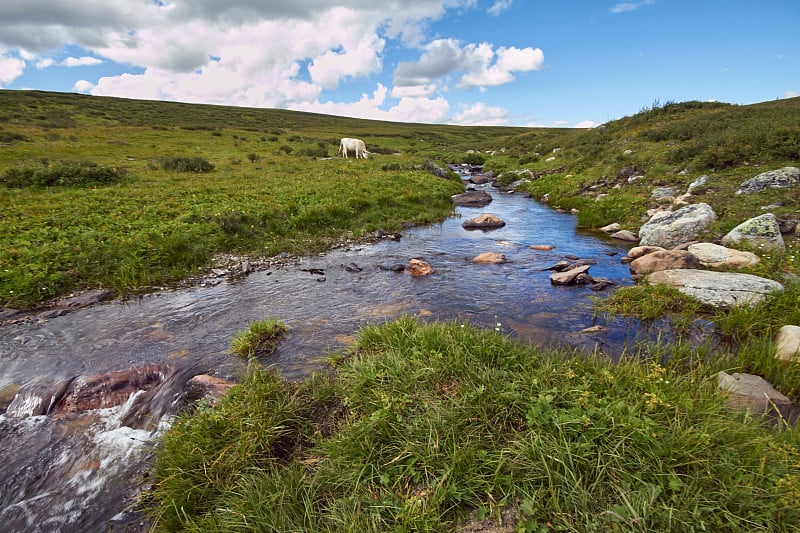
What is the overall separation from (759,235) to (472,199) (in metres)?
15.3

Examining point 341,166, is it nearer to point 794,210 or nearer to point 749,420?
point 794,210

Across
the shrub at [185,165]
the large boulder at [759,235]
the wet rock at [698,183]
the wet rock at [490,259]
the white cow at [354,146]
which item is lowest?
the wet rock at [490,259]

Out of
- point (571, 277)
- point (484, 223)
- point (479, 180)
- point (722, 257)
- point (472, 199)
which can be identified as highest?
point (479, 180)

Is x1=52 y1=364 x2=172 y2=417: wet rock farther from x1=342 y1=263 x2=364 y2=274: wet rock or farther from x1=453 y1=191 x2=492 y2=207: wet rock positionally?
x1=453 y1=191 x2=492 y2=207: wet rock

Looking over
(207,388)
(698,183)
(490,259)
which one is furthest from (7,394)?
(698,183)

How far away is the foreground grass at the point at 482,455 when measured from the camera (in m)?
3.10

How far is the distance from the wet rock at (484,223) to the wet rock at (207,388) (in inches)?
557

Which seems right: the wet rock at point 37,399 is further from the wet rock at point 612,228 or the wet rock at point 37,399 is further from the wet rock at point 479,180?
the wet rock at point 479,180

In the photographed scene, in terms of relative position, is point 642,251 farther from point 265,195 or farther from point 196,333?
point 265,195

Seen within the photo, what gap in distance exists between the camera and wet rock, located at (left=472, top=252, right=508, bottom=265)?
1256 centimetres

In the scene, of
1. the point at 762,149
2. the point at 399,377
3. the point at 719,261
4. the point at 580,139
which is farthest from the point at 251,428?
the point at 580,139

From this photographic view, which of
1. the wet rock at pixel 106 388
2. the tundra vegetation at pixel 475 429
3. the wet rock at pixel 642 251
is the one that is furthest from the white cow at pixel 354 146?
the wet rock at pixel 106 388

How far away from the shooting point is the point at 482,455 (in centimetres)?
371

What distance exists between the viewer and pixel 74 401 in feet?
20.0
